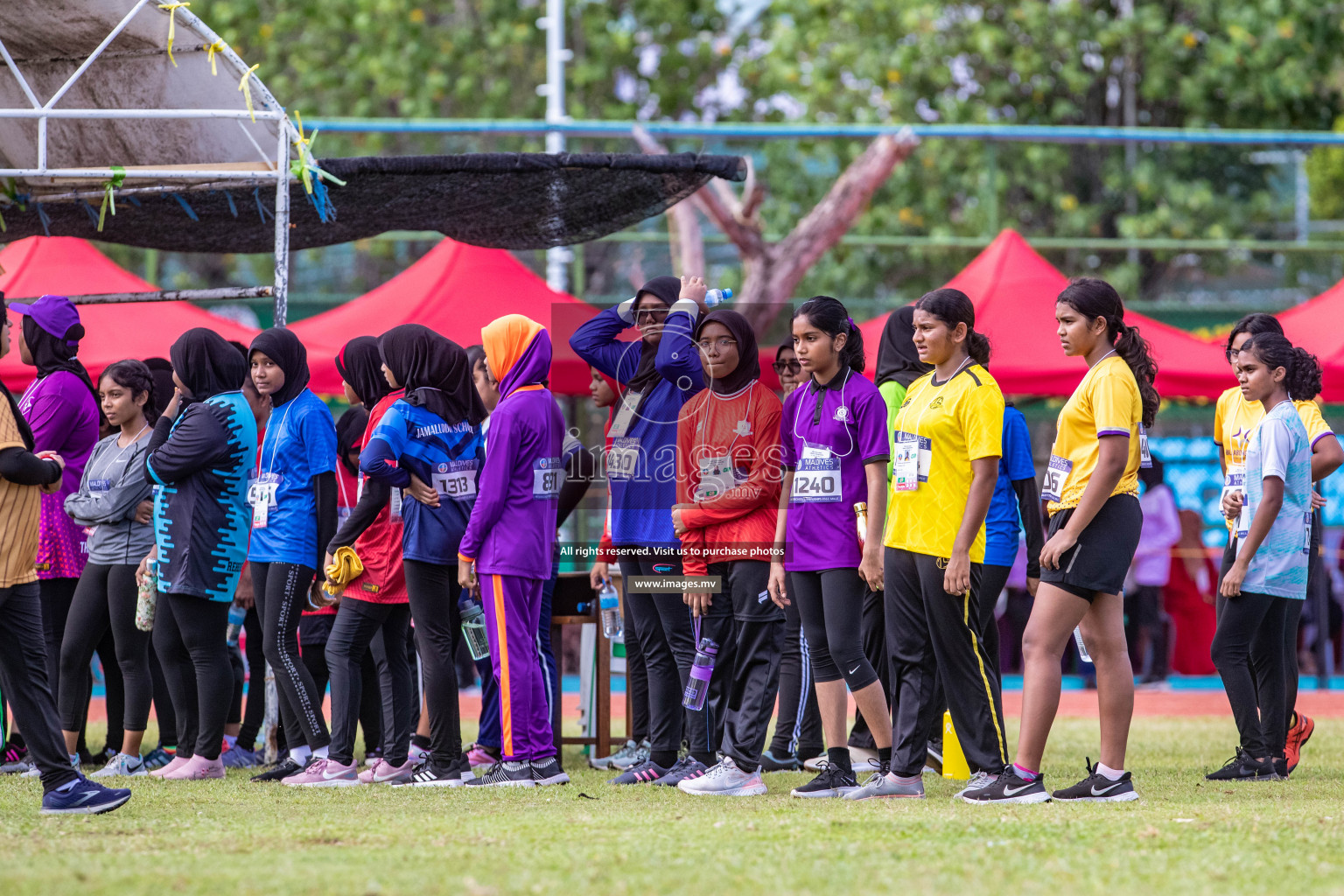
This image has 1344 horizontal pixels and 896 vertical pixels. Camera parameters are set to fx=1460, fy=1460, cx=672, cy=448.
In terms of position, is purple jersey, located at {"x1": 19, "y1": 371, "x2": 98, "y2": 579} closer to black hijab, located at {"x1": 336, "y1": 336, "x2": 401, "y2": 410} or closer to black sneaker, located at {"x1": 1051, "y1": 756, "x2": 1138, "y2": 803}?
black hijab, located at {"x1": 336, "y1": 336, "x2": 401, "y2": 410}

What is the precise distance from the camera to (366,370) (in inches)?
290

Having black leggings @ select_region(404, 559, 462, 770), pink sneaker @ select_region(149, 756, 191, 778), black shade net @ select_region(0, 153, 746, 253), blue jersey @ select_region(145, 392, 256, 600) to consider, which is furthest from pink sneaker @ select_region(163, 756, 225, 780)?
black shade net @ select_region(0, 153, 746, 253)

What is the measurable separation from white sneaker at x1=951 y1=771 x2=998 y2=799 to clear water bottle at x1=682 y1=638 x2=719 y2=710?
1152mm

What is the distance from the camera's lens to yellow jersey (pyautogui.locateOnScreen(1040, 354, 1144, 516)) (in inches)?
211

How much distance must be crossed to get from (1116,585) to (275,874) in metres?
3.16

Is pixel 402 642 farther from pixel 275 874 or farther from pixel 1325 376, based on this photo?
pixel 1325 376

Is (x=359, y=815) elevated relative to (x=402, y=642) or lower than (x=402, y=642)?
lower

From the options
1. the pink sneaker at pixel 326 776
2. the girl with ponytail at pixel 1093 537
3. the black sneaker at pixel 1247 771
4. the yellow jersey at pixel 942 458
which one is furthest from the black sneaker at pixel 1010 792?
the pink sneaker at pixel 326 776

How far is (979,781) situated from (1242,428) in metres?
2.56

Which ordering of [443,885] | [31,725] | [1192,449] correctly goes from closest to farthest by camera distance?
[443,885] → [31,725] → [1192,449]

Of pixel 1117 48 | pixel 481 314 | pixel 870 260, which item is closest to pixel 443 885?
pixel 481 314

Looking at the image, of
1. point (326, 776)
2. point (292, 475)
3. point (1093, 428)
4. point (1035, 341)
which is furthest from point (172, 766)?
point (1035, 341)

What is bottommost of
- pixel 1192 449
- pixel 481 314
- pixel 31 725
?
pixel 31 725

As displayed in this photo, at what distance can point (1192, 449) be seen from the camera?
48.2 feet
